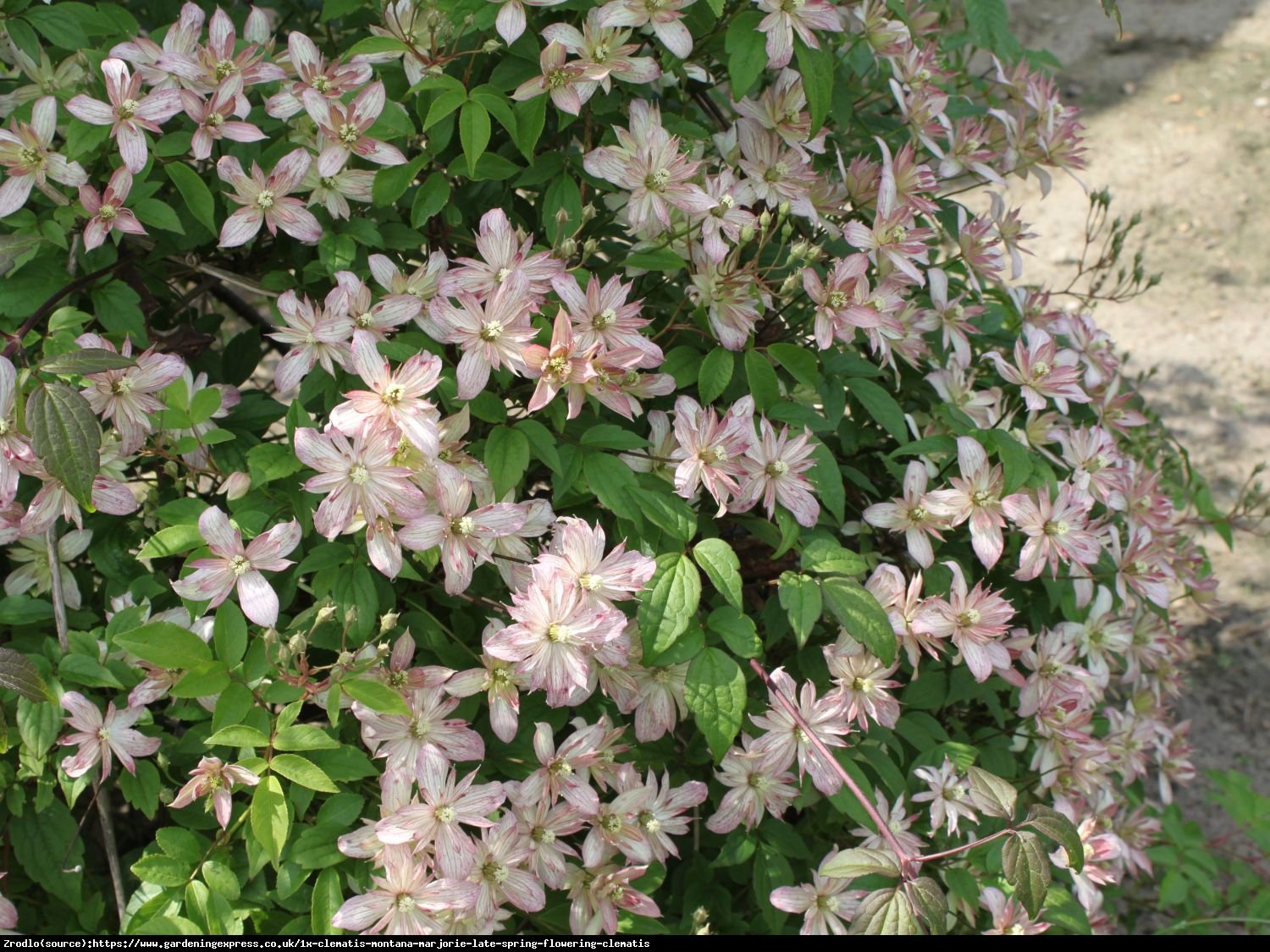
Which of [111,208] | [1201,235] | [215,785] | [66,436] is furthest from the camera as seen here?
[1201,235]

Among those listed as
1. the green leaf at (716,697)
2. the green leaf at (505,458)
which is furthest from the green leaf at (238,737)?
the green leaf at (716,697)

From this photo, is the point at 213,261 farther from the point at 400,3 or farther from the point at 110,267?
the point at 400,3

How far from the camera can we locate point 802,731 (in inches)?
51.6

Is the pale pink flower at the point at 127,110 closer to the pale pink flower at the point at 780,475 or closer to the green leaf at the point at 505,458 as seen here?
the green leaf at the point at 505,458

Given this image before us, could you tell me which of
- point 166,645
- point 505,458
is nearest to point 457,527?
point 505,458

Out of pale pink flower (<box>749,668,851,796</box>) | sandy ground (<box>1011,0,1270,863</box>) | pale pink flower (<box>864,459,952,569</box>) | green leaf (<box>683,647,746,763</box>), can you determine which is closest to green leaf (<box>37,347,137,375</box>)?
green leaf (<box>683,647,746,763</box>)

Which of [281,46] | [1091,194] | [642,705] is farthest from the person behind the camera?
[1091,194]

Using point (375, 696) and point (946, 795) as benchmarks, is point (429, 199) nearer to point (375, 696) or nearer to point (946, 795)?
point (375, 696)

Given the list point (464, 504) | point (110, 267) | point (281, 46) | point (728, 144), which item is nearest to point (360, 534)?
point (464, 504)

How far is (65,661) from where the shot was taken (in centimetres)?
127

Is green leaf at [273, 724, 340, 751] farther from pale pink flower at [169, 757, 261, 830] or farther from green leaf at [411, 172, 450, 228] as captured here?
green leaf at [411, 172, 450, 228]

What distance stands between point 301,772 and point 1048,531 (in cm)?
93

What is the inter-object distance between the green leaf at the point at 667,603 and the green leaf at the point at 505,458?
188mm

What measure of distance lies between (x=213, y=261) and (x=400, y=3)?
476 mm
